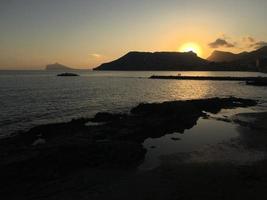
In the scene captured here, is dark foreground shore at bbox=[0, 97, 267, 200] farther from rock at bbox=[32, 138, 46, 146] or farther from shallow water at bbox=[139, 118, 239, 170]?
shallow water at bbox=[139, 118, 239, 170]

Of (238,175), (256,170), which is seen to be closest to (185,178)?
(238,175)

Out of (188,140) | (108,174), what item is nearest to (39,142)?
(108,174)

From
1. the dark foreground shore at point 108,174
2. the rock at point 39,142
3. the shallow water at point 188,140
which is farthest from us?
the rock at point 39,142

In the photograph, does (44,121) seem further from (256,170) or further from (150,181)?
(256,170)

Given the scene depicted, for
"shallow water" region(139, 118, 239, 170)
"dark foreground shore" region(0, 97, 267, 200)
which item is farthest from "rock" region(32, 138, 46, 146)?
"shallow water" region(139, 118, 239, 170)

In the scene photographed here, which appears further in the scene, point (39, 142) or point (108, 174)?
point (39, 142)

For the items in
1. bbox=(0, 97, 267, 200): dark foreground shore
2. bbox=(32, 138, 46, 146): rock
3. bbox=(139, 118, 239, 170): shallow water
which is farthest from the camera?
bbox=(32, 138, 46, 146): rock

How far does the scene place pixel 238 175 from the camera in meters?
18.1

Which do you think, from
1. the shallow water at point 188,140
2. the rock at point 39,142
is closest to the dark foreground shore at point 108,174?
the rock at point 39,142

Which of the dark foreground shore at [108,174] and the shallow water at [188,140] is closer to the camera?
the dark foreground shore at [108,174]

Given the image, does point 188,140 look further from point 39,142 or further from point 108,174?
point 39,142

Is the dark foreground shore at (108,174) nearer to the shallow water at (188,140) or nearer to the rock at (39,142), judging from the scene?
the rock at (39,142)

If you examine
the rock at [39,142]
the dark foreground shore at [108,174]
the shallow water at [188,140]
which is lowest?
the rock at [39,142]

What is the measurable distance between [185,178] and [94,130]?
42.7 feet
